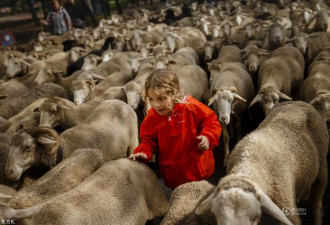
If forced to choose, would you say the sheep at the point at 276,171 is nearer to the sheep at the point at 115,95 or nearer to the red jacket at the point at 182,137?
the red jacket at the point at 182,137

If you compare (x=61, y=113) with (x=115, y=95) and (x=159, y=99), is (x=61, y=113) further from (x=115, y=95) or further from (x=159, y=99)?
(x=159, y=99)

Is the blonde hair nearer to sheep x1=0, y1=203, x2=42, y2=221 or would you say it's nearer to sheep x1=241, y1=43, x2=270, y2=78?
sheep x1=0, y1=203, x2=42, y2=221

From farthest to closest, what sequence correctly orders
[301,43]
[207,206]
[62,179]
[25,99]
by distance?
[301,43]
[25,99]
[62,179]
[207,206]

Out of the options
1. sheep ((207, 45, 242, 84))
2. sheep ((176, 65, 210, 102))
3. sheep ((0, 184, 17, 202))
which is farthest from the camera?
sheep ((207, 45, 242, 84))

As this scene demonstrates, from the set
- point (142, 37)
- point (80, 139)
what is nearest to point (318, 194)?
point (80, 139)

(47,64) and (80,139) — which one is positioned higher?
(80,139)

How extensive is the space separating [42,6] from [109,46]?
214 inches

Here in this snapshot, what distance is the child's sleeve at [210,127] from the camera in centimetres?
304

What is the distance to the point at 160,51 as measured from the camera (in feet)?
28.2

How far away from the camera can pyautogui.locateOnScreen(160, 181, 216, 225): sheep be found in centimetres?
252

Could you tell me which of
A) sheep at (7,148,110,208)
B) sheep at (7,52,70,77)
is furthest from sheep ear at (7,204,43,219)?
sheep at (7,52,70,77)

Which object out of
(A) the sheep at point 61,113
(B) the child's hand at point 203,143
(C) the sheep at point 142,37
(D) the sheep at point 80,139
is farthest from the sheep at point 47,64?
(B) the child's hand at point 203,143

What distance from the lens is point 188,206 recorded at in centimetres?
266

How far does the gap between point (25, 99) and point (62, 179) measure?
3705 mm
